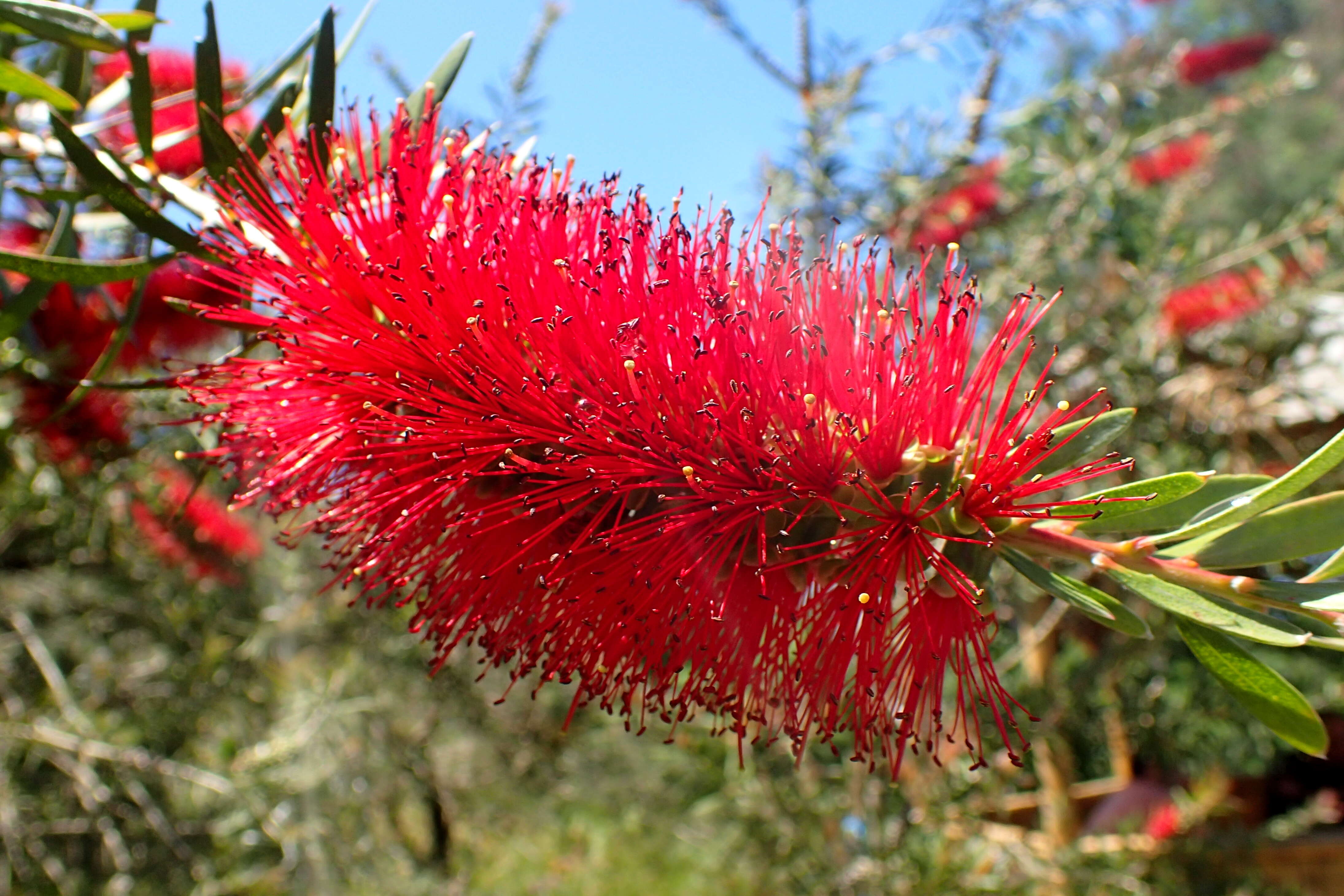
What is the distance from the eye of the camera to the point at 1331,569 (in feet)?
2.01

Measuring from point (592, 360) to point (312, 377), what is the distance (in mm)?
292

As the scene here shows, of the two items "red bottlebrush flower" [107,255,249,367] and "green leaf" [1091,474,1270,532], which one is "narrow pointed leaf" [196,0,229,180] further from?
"green leaf" [1091,474,1270,532]

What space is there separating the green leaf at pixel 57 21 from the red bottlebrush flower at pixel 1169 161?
326 centimetres

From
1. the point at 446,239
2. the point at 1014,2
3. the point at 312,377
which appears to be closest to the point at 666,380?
the point at 446,239

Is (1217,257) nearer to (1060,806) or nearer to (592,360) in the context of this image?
(1060,806)

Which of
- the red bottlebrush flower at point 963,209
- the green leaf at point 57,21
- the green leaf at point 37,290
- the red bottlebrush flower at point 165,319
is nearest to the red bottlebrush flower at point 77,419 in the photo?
the red bottlebrush flower at point 165,319

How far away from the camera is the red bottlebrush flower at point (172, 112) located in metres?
1.75

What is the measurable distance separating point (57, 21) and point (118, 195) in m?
0.19

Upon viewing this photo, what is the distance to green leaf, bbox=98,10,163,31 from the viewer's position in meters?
0.92

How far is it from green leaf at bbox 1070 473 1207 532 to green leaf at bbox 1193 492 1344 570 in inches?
→ 1.8

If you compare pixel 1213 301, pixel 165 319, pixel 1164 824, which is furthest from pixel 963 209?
pixel 165 319

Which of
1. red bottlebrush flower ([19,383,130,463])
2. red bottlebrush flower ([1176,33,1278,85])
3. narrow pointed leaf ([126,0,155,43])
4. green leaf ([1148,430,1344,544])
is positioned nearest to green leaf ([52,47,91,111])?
narrow pointed leaf ([126,0,155,43])

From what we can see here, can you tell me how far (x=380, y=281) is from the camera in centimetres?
83

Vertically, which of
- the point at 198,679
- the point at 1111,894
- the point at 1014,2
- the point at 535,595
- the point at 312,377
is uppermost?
the point at 1014,2
